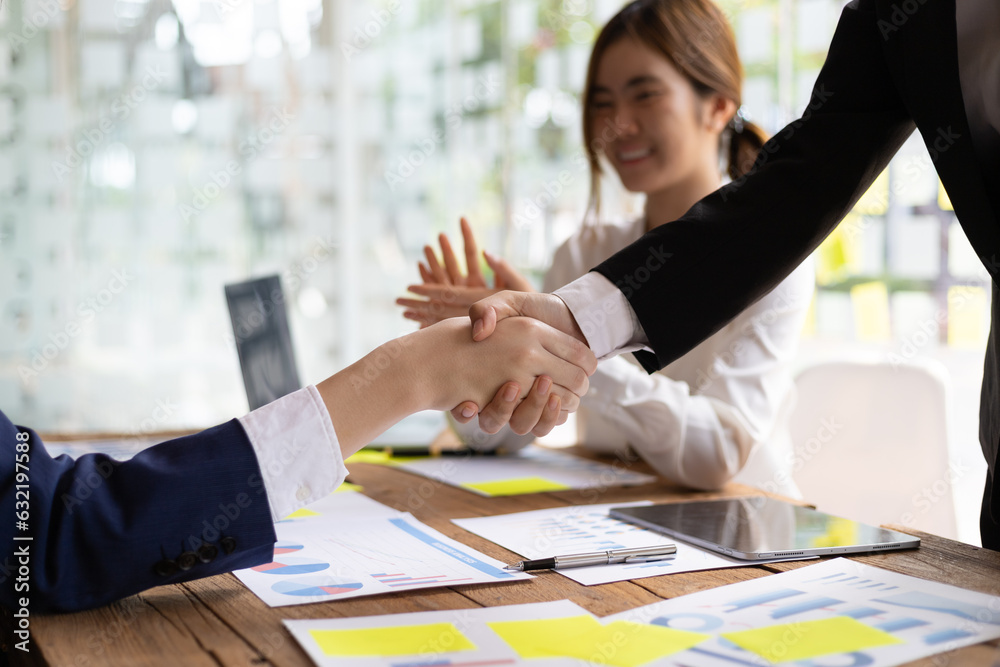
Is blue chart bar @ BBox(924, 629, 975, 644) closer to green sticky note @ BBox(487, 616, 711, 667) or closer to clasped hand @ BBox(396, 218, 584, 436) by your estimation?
green sticky note @ BBox(487, 616, 711, 667)

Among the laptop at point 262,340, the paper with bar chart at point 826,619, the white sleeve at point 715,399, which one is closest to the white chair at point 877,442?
the white sleeve at point 715,399

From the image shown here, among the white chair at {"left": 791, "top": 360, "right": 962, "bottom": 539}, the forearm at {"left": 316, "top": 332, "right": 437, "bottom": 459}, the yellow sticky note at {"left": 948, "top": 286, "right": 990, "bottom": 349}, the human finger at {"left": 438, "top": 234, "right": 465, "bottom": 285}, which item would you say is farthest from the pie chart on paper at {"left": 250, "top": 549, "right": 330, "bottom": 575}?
the yellow sticky note at {"left": 948, "top": 286, "right": 990, "bottom": 349}

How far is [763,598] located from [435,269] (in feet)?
3.38

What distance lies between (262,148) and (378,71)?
613 millimetres

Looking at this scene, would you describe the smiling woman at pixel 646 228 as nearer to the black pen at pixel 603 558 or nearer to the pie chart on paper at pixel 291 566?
the black pen at pixel 603 558

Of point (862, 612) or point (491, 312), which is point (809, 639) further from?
point (491, 312)

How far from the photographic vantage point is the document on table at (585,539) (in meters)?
0.88

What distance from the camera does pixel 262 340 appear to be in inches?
62.7

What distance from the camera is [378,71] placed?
3717 millimetres

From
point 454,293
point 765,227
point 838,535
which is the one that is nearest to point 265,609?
point 838,535

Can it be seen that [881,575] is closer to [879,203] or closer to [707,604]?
[707,604]

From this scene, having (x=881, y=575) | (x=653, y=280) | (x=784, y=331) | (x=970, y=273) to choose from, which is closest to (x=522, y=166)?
(x=970, y=273)

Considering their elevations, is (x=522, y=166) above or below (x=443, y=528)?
above

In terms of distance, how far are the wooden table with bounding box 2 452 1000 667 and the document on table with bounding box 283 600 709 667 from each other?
2 cm
